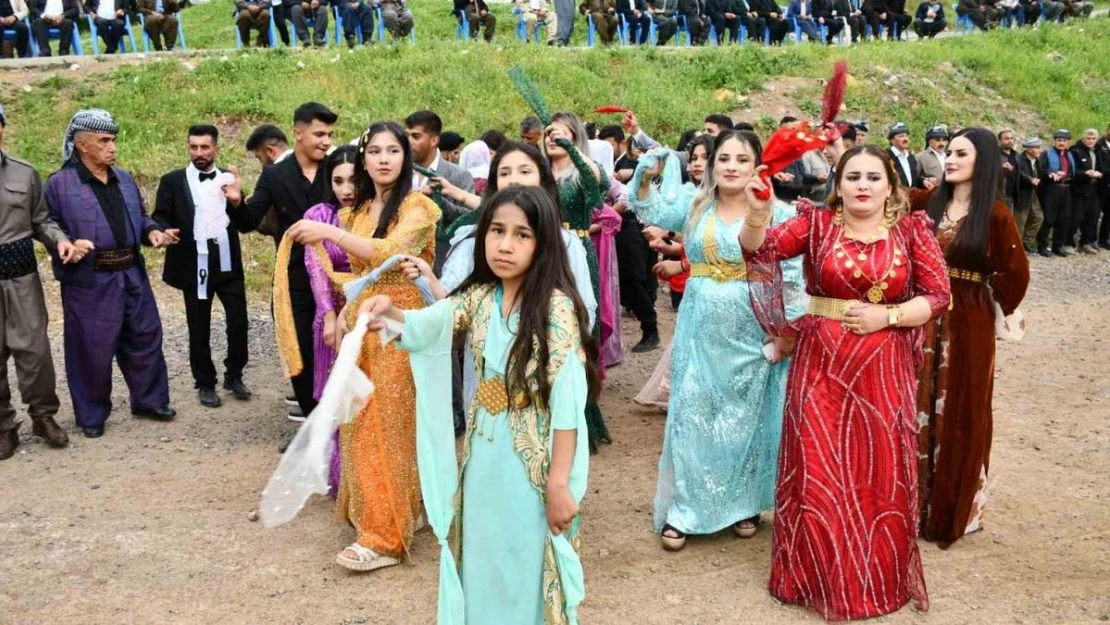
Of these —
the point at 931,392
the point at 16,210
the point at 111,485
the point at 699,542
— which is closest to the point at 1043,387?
the point at 931,392

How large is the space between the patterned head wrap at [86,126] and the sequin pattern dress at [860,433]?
15.2 ft

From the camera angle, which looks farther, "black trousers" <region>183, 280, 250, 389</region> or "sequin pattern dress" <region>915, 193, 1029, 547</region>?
"black trousers" <region>183, 280, 250, 389</region>

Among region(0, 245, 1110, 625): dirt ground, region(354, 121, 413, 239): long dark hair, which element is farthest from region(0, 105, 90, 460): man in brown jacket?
region(354, 121, 413, 239): long dark hair

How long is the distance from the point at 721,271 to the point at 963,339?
1.19 meters

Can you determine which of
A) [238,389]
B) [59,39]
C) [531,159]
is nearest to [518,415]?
[531,159]

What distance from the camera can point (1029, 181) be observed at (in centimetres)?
1398

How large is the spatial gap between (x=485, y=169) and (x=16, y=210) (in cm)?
340

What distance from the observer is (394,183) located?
15.5ft

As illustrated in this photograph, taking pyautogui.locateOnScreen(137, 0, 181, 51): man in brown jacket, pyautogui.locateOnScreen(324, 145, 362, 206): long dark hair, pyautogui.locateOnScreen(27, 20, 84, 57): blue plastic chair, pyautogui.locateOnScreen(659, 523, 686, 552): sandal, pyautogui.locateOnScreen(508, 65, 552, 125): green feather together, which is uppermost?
pyautogui.locateOnScreen(137, 0, 181, 51): man in brown jacket

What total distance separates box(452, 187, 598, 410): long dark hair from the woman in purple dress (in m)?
1.68

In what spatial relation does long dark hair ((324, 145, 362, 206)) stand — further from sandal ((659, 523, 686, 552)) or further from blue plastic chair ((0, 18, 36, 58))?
blue plastic chair ((0, 18, 36, 58))

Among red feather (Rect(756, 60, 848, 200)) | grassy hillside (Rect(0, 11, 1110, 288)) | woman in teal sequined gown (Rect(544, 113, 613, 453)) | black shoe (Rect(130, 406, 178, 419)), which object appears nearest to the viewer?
red feather (Rect(756, 60, 848, 200))

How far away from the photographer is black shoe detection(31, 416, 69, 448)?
21.0 feet

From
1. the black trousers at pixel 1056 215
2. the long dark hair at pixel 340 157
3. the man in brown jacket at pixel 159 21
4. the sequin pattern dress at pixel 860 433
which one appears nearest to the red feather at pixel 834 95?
the sequin pattern dress at pixel 860 433
